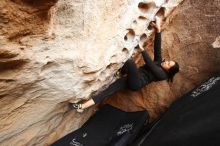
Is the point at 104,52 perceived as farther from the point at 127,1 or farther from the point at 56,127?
the point at 56,127

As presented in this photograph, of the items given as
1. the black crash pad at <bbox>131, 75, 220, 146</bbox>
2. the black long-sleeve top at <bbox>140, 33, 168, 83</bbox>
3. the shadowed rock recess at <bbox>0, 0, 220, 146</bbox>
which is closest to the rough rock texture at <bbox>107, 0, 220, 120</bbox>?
the shadowed rock recess at <bbox>0, 0, 220, 146</bbox>

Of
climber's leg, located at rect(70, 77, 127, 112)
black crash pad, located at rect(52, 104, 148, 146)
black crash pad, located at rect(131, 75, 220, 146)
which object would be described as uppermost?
climber's leg, located at rect(70, 77, 127, 112)

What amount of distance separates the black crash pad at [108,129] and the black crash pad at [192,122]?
0.33ft

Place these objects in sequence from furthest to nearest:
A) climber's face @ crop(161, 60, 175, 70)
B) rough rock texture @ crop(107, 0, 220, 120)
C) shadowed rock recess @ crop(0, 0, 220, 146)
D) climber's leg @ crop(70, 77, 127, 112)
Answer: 1. rough rock texture @ crop(107, 0, 220, 120)
2. climber's face @ crop(161, 60, 175, 70)
3. climber's leg @ crop(70, 77, 127, 112)
4. shadowed rock recess @ crop(0, 0, 220, 146)

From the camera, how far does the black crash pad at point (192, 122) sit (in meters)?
1.81

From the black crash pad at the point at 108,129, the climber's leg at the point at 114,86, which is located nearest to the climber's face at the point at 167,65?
the climber's leg at the point at 114,86

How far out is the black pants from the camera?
2211 mm

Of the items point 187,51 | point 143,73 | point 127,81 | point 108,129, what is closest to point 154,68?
point 143,73

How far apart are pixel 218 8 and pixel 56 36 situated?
57.9 inches

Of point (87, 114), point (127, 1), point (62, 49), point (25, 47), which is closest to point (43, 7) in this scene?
point (25, 47)

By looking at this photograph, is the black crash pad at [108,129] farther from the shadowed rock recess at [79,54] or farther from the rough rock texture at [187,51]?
the rough rock texture at [187,51]

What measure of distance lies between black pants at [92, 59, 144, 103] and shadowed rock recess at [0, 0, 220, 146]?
51 mm

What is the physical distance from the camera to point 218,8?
235cm

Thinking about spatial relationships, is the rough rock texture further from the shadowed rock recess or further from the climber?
the climber
